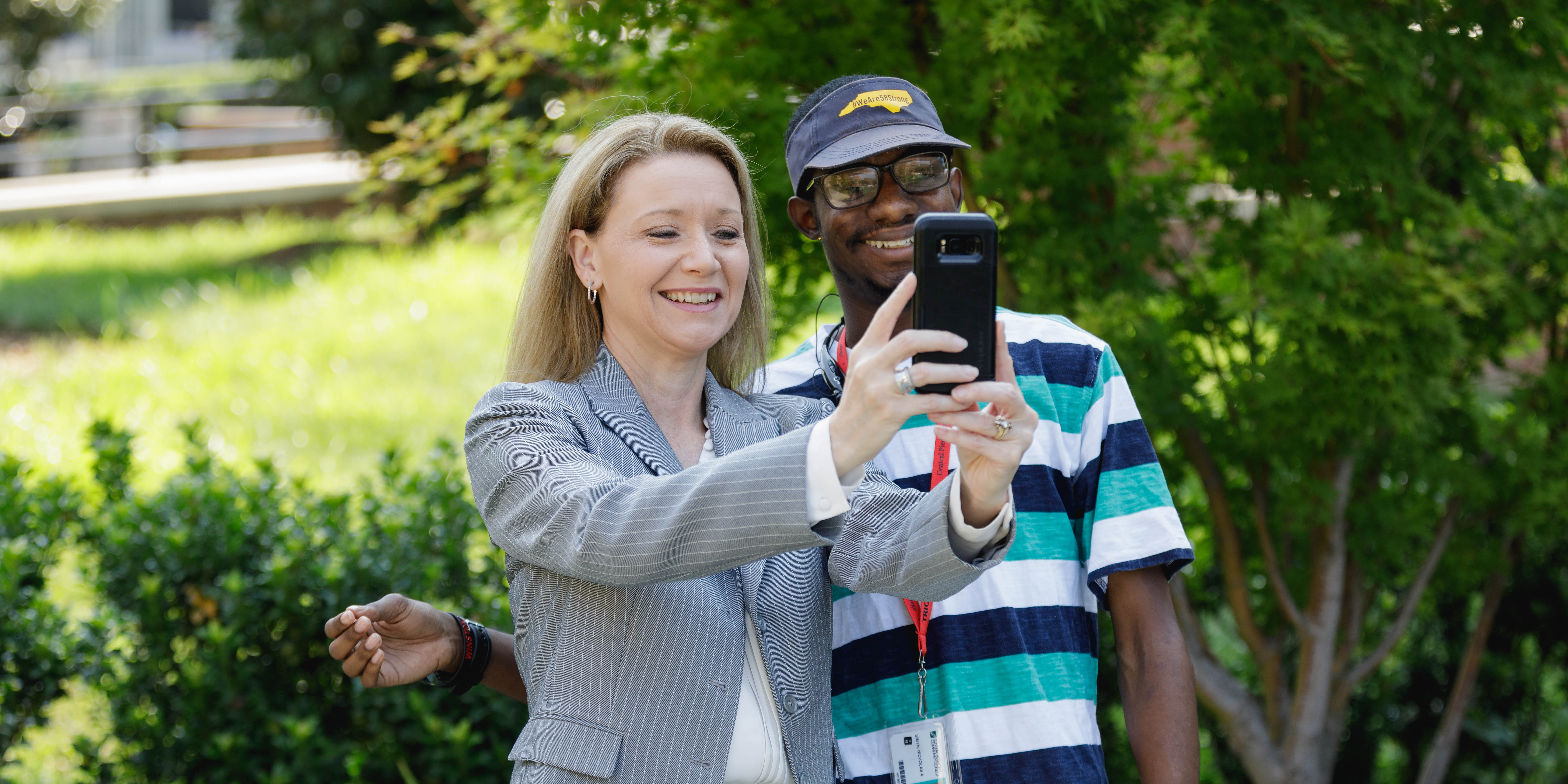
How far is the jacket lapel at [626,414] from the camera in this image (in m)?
1.91

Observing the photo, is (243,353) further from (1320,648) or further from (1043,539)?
(1043,539)

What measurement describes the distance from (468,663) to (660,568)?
2.64 feet

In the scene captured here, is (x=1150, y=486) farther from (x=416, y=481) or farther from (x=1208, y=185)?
(x=416, y=481)

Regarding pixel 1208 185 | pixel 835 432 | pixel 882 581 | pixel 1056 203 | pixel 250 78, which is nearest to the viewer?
pixel 835 432

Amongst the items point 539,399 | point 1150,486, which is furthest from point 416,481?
point 1150,486

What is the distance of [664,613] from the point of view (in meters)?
1.79

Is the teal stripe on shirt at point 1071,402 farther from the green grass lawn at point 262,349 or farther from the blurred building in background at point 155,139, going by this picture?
the blurred building in background at point 155,139

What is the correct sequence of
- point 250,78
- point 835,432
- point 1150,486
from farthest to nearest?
point 250,78, point 1150,486, point 835,432

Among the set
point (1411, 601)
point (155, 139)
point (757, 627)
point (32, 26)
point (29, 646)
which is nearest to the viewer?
point (757, 627)

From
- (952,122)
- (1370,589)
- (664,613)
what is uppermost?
(952,122)

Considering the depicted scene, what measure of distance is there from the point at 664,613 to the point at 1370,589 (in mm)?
2800

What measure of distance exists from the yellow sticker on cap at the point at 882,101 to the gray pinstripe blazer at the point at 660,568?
603 mm

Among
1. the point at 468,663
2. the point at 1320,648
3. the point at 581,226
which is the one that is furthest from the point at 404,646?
the point at 1320,648

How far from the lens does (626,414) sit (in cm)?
194
